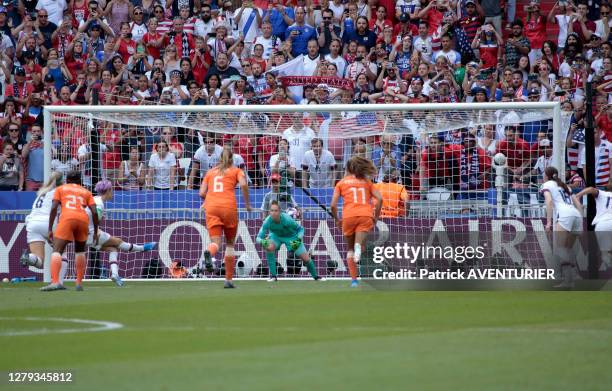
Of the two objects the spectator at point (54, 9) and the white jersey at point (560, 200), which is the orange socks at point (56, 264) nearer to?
the white jersey at point (560, 200)

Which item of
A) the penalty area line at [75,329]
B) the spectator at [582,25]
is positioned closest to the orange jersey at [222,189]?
the penalty area line at [75,329]

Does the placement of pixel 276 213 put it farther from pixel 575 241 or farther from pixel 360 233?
pixel 575 241

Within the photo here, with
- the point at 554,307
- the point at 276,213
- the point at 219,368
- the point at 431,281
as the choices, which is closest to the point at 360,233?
the point at 431,281

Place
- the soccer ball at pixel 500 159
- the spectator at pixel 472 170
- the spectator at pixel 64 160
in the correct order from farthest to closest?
the spectator at pixel 64 160
the spectator at pixel 472 170
the soccer ball at pixel 500 159

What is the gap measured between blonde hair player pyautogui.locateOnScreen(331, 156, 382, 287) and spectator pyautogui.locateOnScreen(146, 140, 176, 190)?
5.13 m

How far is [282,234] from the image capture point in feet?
63.9

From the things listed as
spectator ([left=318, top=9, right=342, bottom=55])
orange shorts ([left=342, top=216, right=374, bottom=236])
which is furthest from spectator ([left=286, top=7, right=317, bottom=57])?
orange shorts ([left=342, top=216, right=374, bottom=236])

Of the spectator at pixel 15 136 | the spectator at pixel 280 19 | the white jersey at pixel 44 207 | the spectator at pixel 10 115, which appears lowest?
the white jersey at pixel 44 207

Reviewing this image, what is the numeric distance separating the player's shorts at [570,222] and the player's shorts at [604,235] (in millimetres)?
884

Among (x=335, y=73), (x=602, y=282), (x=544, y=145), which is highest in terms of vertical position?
(x=335, y=73)

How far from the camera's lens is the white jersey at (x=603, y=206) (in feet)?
60.8

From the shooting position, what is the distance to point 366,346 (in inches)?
362

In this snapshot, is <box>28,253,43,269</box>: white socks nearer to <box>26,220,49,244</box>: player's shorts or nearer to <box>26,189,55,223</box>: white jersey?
<box>26,220,49,244</box>: player's shorts

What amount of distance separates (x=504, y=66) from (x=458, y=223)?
5.35 m
